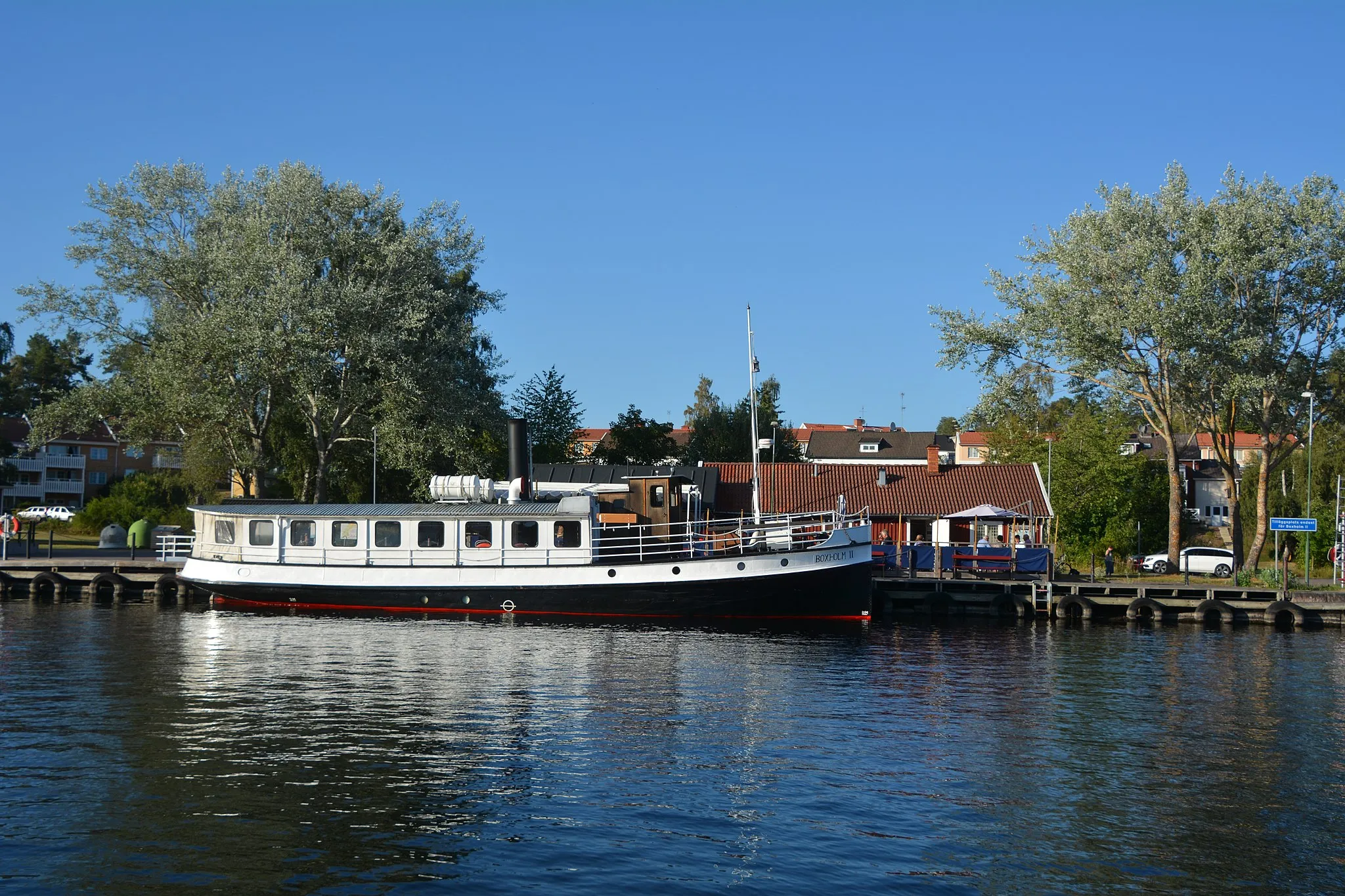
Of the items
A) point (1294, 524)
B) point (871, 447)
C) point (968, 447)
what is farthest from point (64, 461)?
point (1294, 524)

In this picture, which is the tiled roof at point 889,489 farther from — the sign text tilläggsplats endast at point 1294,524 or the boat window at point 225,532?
the boat window at point 225,532

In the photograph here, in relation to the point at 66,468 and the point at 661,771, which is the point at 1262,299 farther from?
the point at 66,468

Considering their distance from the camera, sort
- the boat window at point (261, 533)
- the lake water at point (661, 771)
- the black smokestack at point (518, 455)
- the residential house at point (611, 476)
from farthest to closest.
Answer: the residential house at point (611, 476) → the black smokestack at point (518, 455) → the boat window at point (261, 533) → the lake water at point (661, 771)

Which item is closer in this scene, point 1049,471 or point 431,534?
point 431,534

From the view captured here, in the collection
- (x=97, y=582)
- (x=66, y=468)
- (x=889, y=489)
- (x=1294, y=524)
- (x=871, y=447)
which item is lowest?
(x=97, y=582)

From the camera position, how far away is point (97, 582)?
4219 centimetres

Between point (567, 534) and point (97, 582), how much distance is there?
747 inches

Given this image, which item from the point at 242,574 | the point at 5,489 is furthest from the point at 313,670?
the point at 5,489

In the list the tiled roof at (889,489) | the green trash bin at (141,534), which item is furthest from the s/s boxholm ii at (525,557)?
the green trash bin at (141,534)

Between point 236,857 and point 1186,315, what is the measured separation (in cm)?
4007

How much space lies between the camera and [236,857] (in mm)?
12516

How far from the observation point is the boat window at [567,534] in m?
36.0

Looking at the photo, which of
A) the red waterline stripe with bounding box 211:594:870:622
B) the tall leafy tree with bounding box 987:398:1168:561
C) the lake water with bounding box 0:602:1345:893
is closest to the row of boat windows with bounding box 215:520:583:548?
the red waterline stripe with bounding box 211:594:870:622

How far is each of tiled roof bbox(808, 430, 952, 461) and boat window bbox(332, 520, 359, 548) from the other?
72693mm
